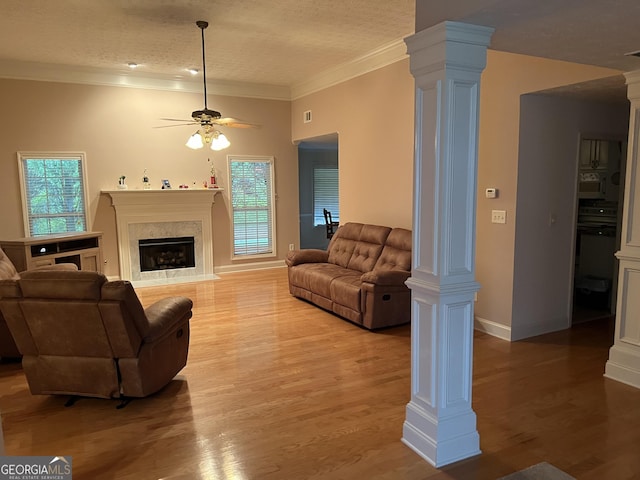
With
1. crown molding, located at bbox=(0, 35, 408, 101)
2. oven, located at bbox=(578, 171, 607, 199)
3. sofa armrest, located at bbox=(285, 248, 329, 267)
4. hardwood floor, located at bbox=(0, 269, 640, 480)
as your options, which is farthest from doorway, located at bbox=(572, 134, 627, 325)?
sofa armrest, located at bbox=(285, 248, 329, 267)

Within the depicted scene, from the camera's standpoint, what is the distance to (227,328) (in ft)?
16.3

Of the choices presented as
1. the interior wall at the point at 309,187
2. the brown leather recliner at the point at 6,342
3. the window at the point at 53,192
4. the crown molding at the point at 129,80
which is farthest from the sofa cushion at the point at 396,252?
the interior wall at the point at 309,187

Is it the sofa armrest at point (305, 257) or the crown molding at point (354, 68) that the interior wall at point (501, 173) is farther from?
the sofa armrest at point (305, 257)

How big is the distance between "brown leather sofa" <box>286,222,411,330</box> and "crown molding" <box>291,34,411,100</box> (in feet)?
7.04

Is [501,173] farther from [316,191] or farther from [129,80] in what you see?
[316,191]

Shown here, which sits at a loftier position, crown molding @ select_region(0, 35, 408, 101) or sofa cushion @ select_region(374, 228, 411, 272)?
crown molding @ select_region(0, 35, 408, 101)

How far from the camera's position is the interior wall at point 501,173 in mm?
4195

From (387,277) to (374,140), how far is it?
89.4 inches

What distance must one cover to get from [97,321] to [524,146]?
389cm

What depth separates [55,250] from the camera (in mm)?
5480

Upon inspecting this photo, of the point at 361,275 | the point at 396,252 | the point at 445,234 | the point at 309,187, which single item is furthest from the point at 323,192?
the point at 445,234

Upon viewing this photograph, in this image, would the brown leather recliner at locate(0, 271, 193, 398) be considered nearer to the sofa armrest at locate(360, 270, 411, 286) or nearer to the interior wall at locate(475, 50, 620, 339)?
the sofa armrest at locate(360, 270, 411, 286)

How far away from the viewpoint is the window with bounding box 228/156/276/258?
26.5ft

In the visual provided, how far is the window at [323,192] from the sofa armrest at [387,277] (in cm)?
602
